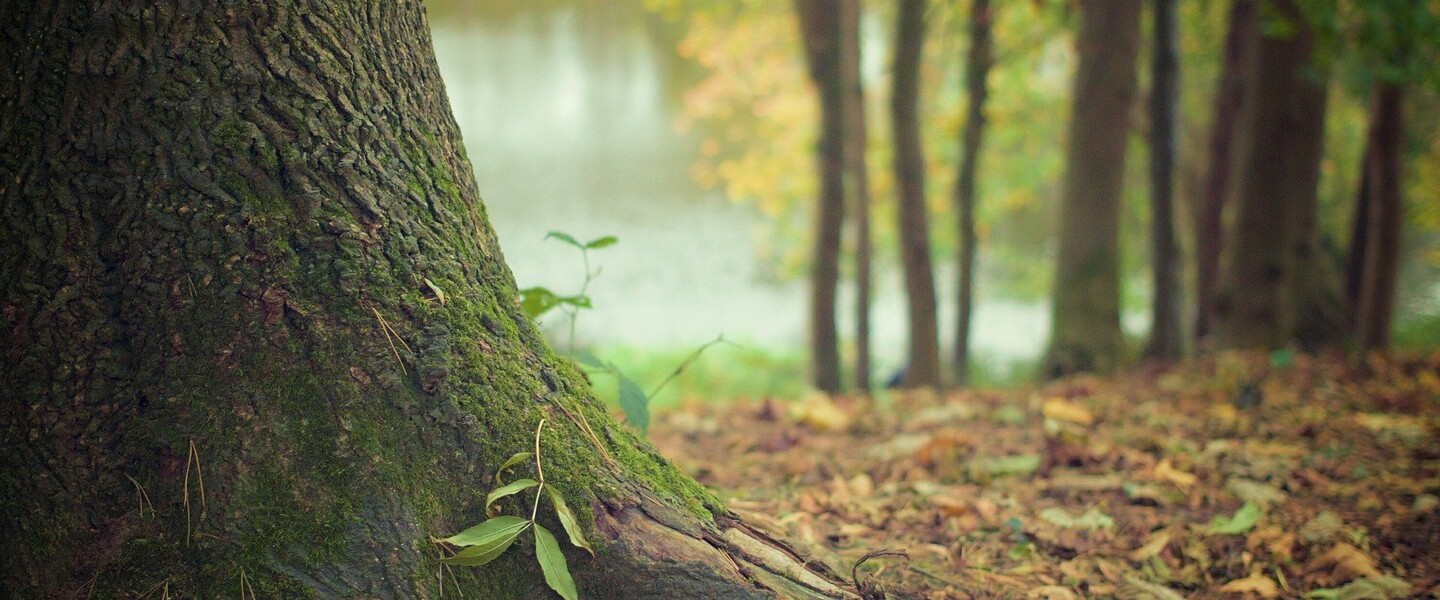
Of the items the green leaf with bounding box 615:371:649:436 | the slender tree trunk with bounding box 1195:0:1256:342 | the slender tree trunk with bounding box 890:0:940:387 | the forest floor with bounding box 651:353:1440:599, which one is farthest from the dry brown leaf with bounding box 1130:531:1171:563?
the slender tree trunk with bounding box 1195:0:1256:342

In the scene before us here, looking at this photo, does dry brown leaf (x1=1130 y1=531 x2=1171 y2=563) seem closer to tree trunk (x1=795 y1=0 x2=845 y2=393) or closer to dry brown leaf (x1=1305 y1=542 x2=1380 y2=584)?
dry brown leaf (x1=1305 y1=542 x2=1380 y2=584)

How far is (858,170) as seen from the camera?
26.0 ft

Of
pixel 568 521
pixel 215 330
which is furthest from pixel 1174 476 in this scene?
pixel 215 330

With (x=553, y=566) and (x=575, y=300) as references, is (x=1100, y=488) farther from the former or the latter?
(x=553, y=566)

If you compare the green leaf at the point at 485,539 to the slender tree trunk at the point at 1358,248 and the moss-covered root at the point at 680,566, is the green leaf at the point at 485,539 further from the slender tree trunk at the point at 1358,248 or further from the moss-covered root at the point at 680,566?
the slender tree trunk at the point at 1358,248

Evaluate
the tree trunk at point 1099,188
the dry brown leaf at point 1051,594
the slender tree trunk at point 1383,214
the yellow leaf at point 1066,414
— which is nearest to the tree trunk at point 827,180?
the tree trunk at point 1099,188

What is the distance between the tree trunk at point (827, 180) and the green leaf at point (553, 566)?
16.4 feet

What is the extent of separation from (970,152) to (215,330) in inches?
228

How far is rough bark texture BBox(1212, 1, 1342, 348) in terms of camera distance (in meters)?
6.13

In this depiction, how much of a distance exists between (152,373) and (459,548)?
519mm

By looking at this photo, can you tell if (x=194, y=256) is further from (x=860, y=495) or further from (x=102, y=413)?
(x=860, y=495)

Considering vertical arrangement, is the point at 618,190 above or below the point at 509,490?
above

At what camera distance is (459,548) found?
5.06 ft

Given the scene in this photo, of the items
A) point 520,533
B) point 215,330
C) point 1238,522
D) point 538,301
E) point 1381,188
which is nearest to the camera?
point 215,330
